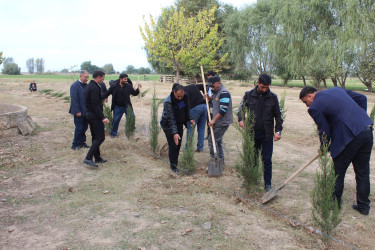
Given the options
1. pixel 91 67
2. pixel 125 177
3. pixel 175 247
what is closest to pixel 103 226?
pixel 175 247

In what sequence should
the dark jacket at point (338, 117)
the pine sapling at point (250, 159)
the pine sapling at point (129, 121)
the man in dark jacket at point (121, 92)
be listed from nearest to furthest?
the dark jacket at point (338, 117) → the pine sapling at point (250, 159) → the pine sapling at point (129, 121) → the man in dark jacket at point (121, 92)

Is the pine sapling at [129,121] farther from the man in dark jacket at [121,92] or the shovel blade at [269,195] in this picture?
the shovel blade at [269,195]

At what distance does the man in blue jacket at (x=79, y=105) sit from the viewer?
6602 millimetres

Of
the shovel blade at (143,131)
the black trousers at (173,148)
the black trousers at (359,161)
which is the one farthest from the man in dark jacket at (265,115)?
the shovel blade at (143,131)

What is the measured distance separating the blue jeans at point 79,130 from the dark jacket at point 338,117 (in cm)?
485

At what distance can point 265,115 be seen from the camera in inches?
173

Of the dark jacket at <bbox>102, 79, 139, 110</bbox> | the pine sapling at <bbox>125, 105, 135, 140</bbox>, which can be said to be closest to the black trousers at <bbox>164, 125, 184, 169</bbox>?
the pine sapling at <bbox>125, 105, 135, 140</bbox>

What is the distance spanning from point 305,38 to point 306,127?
16344 mm

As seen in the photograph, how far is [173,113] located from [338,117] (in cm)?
258

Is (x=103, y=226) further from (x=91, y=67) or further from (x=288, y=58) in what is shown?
(x=91, y=67)

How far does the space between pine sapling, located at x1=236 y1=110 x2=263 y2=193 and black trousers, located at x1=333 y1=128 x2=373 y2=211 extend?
1.00 m

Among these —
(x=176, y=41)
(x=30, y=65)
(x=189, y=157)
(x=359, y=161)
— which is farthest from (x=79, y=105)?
(x=30, y=65)

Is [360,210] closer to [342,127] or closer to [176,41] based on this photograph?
[342,127]

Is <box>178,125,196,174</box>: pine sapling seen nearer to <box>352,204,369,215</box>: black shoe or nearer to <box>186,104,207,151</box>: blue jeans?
<box>186,104,207,151</box>: blue jeans
